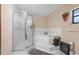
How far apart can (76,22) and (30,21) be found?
878 mm

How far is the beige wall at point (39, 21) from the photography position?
6.42ft

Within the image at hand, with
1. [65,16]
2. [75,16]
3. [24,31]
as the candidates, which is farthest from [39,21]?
[75,16]

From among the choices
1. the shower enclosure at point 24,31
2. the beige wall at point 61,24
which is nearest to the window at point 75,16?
the beige wall at point 61,24

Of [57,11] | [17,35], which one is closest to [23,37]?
[17,35]

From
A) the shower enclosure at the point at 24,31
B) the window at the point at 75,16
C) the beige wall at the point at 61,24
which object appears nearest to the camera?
the window at the point at 75,16

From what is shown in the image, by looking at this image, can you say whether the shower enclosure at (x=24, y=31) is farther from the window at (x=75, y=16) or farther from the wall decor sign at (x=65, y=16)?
the window at (x=75, y=16)

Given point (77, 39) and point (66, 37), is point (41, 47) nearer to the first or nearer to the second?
point (66, 37)

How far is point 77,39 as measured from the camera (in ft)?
5.91

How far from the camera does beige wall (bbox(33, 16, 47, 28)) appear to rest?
1.96m

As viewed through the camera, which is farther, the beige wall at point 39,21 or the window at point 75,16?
the beige wall at point 39,21

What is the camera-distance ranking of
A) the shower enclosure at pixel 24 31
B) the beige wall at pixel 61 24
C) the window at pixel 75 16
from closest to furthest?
1. the window at pixel 75 16
2. the beige wall at pixel 61 24
3. the shower enclosure at pixel 24 31

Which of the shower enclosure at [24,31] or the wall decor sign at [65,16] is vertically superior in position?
the wall decor sign at [65,16]

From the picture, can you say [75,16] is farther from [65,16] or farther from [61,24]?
[61,24]

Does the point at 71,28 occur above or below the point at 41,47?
above
